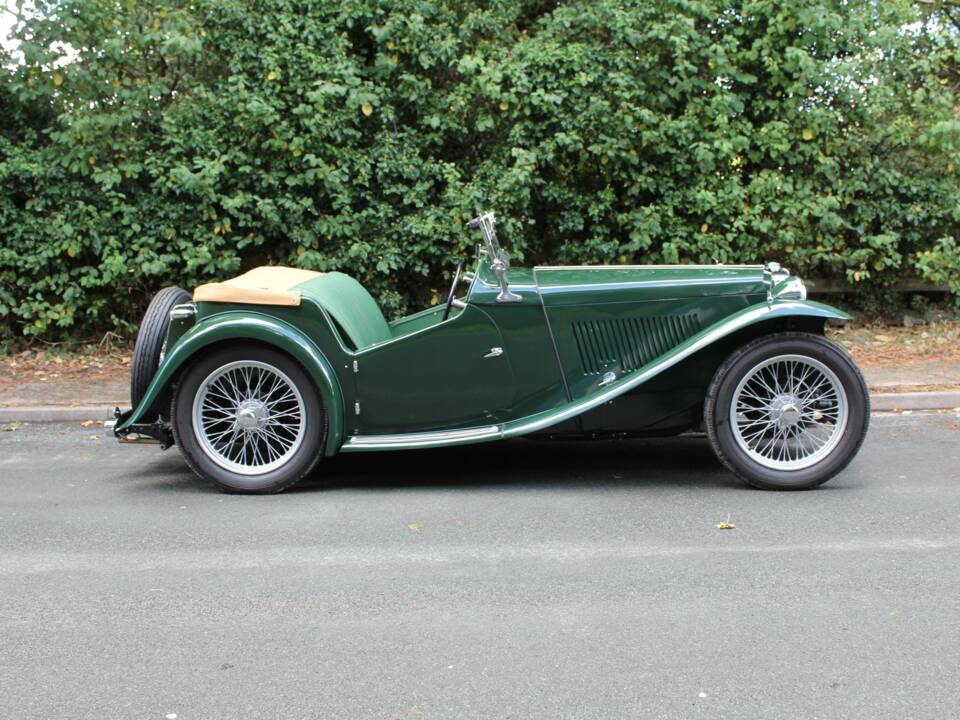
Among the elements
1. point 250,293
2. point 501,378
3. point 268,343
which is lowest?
point 501,378

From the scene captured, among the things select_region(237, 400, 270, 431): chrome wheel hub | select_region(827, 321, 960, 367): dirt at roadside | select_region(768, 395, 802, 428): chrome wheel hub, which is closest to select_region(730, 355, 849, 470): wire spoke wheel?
select_region(768, 395, 802, 428): chrome wheel hub

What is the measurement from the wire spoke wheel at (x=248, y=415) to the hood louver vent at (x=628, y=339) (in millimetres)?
1569

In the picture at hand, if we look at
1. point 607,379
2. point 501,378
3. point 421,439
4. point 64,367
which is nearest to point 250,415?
point 421,439

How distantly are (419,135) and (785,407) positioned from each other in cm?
494

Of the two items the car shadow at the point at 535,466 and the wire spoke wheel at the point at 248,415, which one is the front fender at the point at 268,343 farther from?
the car shadow at the point at 535,466

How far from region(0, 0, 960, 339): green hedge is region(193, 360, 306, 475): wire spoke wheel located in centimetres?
346

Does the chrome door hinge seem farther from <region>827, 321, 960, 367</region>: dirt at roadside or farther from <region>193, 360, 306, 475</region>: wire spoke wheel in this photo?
<region>827, 321, 960, 367</region>: dirt at roadside

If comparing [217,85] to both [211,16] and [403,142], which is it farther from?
[403,142]

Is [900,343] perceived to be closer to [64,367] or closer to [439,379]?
[439,379]

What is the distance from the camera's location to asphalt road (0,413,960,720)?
3.14 m

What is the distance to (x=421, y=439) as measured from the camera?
532 centimetres

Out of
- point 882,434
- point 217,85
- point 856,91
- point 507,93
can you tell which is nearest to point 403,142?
point 507,93

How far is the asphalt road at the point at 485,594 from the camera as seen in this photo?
10.3ft

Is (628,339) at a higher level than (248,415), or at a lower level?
higher
